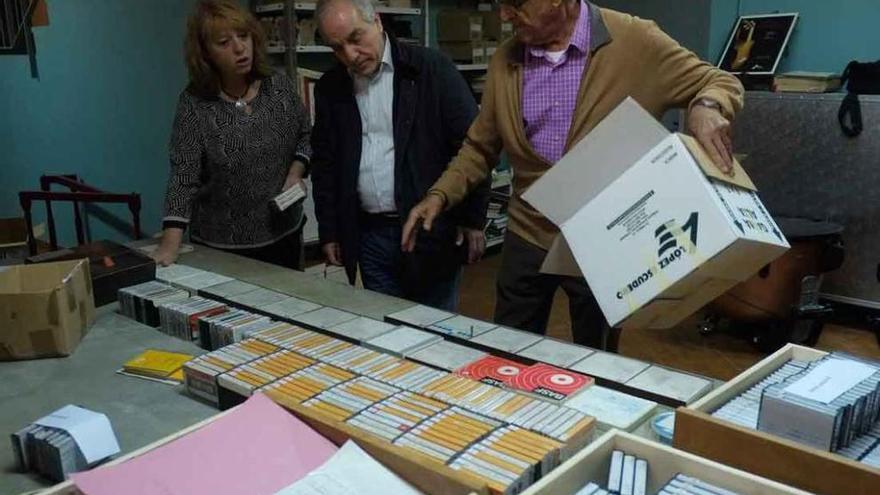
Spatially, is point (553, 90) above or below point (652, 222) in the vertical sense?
above

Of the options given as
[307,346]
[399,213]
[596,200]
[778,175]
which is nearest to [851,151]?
[778,175]

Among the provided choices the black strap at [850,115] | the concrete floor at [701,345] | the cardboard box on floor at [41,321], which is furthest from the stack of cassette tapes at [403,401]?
the black strap at [850,115]

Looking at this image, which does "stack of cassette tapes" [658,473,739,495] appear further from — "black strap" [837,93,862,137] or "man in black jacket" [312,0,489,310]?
"black strap" [837,93,862,137]

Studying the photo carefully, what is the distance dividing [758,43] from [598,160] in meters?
3.00

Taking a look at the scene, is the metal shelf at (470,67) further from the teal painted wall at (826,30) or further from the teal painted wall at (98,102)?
the teal painted wall at (98,102)

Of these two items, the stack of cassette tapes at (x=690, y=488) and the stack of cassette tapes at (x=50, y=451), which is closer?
the stack of cassette tapes at (x=690, y=488)

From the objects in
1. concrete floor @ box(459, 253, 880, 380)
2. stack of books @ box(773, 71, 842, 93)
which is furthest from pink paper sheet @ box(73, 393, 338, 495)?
stack of books @ box(773, 71, 842, 93)

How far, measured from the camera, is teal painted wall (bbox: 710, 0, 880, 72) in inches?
145

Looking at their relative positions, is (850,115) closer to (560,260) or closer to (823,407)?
(560,260)

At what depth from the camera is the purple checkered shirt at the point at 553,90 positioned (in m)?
1.72

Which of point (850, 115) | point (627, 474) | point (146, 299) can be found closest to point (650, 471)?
point (627, 474)

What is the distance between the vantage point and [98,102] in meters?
3.52

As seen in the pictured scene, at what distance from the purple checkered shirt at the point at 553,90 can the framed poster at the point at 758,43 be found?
2511mm

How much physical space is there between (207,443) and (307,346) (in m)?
0.32
